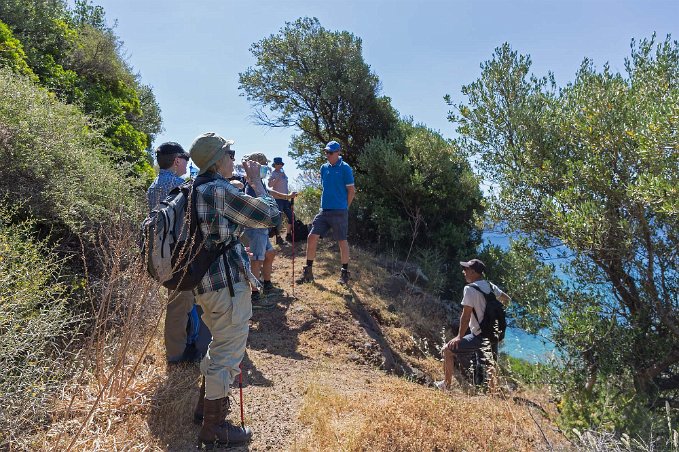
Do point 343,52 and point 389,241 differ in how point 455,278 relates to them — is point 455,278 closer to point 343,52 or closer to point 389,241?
point 389,241

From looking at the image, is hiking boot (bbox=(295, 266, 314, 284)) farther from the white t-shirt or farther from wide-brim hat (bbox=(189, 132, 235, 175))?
wide-brim hat (bbox=(189, 132, 235, 175))

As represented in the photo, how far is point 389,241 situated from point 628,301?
24.6 feet

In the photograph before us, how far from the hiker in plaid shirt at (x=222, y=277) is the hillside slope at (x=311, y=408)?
15.5 inches

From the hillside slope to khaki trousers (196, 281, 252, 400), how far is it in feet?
1.43

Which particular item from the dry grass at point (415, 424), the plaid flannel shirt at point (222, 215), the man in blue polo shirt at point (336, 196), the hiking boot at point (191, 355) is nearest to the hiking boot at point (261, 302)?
Result: the man in blue polo shirt at point (336, 196)

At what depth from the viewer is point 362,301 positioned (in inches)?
310

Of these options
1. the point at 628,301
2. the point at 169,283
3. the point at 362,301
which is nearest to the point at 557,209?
the point at 628,301

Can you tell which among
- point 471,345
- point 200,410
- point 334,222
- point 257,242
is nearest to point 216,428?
point 200,410

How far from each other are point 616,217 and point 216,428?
15.5ft

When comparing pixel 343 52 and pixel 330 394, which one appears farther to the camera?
pixel 343 52

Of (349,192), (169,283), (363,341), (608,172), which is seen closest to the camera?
(169,283)

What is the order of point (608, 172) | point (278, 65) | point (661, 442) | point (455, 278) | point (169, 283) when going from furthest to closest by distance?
point (278, 65) → point (455, 278) → point (608, 172) → point (661, 442) → point (169, 283)

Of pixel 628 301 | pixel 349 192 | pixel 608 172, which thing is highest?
pixel 608 172

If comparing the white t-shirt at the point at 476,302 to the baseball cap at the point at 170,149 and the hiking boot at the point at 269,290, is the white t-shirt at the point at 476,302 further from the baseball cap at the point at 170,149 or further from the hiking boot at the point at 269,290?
the baseball cap at the point at 170,149
